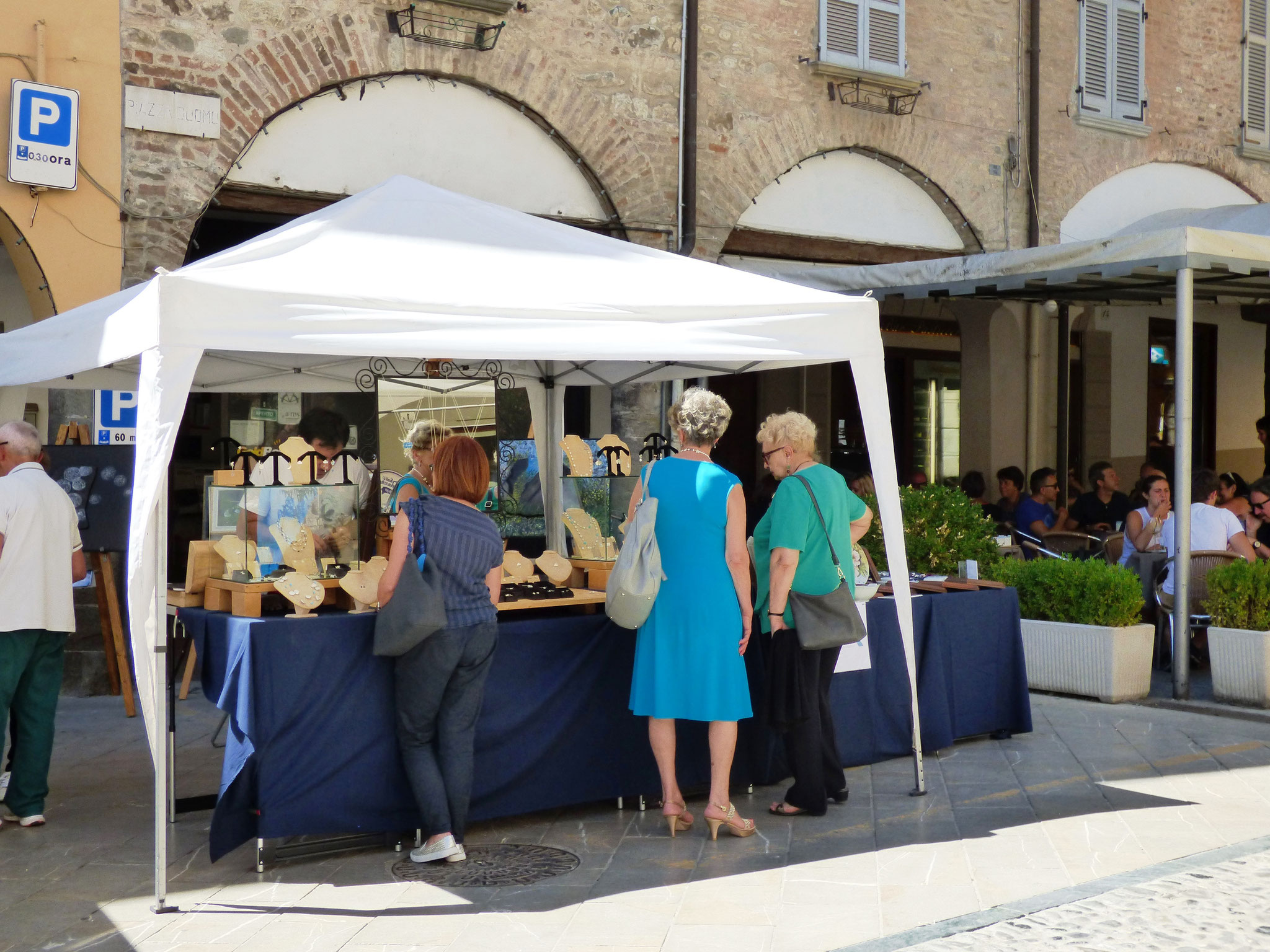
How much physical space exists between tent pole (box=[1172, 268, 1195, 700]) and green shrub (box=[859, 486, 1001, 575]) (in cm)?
104

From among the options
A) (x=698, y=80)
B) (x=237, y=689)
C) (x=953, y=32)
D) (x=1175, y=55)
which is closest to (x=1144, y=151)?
(x=1175, y=55)

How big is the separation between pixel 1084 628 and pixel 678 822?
3.63 meters

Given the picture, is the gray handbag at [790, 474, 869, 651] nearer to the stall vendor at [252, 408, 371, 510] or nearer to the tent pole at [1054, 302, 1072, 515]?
the stall vendor at [252, 408, 371, 510]

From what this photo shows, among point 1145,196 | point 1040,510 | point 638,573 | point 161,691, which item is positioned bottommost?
point 161,691

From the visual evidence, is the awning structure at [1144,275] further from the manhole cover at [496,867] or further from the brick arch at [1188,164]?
the manhole cover at [496,867]

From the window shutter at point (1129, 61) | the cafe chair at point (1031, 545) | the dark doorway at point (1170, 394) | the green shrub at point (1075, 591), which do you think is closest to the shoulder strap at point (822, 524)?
the green shrub at point (1075, 591)

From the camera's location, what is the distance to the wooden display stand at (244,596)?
495 centimetres

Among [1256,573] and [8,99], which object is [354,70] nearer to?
[8,99]

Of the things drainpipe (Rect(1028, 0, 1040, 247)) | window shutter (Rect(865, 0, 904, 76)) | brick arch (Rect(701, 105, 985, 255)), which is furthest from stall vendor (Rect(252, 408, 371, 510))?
drainpipe (Rect(1028, 0, 1040, 247))

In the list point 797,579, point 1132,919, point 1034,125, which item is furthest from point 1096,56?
point 1132,919

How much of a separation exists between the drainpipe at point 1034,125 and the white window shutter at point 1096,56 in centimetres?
60

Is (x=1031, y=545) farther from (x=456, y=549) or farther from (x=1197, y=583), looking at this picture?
(x=456, y=549)

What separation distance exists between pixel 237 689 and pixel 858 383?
8.43 feet

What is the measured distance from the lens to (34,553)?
17.2ft
